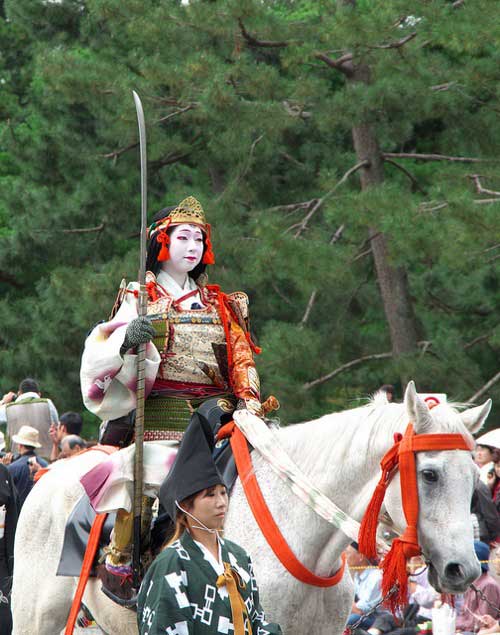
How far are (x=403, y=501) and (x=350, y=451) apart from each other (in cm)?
42

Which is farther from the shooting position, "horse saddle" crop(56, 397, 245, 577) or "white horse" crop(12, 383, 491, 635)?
"horse saddle" crop(56, 397, 245, 577)

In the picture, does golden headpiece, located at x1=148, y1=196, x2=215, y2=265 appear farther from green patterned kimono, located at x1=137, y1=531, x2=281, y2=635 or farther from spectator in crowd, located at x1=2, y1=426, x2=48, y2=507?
spectator in crowd, located at x1=2, y1=426, x2=48, y2=507

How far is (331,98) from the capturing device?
1466cm

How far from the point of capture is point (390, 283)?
1539 centimetres

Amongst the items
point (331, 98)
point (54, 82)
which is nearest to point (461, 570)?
point (331, 98)

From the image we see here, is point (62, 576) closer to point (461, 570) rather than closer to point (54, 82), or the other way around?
point (461, 570)

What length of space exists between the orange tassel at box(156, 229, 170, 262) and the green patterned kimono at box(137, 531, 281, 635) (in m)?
2.24

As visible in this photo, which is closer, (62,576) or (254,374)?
(254,374)

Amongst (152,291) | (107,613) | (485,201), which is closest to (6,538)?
(107,613)

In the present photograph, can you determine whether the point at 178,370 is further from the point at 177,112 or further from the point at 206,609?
the point at 177,112

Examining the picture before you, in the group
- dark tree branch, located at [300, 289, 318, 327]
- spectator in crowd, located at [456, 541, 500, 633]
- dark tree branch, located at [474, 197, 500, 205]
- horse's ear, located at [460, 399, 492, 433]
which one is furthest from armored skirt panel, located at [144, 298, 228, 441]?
dark tree branch, located at [300, 289, 318, 327]

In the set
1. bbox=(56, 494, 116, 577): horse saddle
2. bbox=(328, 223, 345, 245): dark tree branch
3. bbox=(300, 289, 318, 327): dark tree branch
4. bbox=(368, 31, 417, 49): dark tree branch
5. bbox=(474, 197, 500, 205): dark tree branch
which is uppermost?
bbox=(368, 31, 417, 49): dark tree branch

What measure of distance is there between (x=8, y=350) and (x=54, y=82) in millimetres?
4938

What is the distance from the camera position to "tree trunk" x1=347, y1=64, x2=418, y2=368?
601 inches
